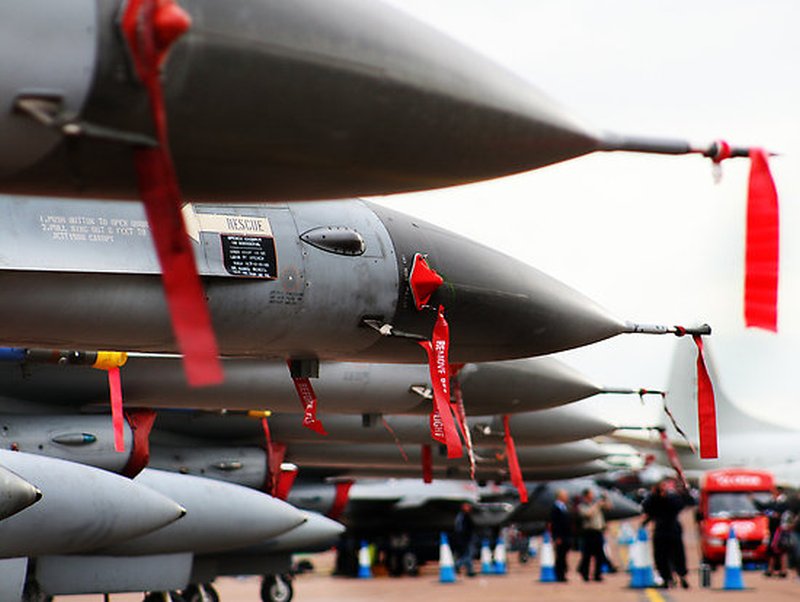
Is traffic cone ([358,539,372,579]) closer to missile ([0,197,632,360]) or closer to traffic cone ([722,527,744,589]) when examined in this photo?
traffic cone ([722,527,744,589])

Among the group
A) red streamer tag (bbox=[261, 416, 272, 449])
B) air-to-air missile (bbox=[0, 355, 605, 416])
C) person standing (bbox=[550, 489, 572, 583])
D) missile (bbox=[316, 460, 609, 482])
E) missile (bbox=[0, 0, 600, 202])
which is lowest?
person standing (bbox=[550, 489, 572, 583])

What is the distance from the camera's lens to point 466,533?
26359mm

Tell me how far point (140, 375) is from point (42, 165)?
6.83 m

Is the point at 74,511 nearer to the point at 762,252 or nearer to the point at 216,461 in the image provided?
the point at 216,461

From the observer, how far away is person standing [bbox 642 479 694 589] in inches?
776

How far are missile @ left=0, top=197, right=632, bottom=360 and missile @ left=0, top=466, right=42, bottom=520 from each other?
1.06 m

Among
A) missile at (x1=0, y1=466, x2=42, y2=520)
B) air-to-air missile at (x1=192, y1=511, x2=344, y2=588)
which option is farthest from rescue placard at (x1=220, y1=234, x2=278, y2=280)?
air-to-air missile at (x1=192, y1=511, x2=344, y2=588)

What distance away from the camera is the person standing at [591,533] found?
21922 mm

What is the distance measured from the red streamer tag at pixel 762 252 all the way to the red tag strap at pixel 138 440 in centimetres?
721

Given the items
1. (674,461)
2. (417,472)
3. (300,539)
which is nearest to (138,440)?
(300,539)

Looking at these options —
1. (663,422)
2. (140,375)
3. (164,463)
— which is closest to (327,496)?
(164,463)

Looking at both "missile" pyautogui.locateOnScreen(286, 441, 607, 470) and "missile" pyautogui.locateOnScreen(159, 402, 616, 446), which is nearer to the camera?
"missile" pyautogui.locateOnScreen(159, 402, 616, 446)

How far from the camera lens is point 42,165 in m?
3.53

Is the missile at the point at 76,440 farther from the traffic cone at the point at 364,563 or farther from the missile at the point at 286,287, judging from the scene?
the traffic cone at the point at 364,563
